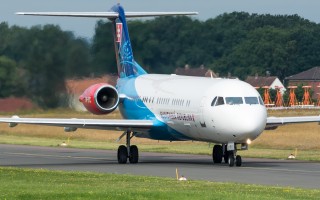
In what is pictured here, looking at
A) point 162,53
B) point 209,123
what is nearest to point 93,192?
point 209,123

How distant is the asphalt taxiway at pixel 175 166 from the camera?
3191cm

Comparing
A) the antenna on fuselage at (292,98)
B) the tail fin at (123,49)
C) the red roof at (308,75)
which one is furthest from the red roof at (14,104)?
the red roof at (308,75)

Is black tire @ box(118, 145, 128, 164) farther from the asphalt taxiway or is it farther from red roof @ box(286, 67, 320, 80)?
red roof @ box(286, 67, 320, 80)

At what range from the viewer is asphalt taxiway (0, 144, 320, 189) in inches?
1256

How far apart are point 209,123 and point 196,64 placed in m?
29.1

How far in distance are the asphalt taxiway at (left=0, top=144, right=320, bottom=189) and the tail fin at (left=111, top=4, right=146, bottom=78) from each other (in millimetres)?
3751

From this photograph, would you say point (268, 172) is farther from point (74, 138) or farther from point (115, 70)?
point (74, 138)

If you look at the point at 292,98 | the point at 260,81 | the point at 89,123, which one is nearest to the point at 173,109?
the point at 89,123

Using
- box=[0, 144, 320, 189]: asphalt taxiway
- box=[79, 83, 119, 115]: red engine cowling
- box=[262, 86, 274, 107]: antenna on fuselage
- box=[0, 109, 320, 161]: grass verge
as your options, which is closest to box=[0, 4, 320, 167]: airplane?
box=[79, 83, 119, 115]: red engine cowling

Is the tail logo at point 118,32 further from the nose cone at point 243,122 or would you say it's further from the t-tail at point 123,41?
the nose cone at point 243,122

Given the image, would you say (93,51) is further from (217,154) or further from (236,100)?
(236,100)

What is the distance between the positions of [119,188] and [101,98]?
653 inches

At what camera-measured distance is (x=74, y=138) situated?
6169 centimetres

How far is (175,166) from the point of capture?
3794 centimetres
